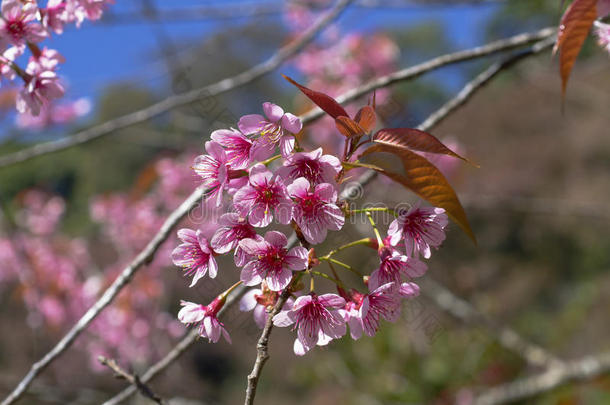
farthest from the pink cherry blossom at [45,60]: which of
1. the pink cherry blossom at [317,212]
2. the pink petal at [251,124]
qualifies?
the pink cherry blossom at [317,212]

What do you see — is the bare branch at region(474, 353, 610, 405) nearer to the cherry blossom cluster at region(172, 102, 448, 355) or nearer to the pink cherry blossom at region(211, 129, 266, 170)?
the cherry blossom cluster at region(172, 102, 448, 355)

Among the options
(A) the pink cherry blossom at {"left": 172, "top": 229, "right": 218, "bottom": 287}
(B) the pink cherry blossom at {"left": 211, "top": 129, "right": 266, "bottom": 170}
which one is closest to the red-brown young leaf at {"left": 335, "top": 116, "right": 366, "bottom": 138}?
(B) the pink cherry blossom at {"left": 211, "top": 129, "right": 266, "bottom": 170}

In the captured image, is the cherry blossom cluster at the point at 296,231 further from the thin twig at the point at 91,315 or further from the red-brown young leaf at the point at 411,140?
the thin twig at the point at 91,315

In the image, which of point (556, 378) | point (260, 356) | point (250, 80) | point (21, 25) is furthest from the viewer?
point (556, 378)

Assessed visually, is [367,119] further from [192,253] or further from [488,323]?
[488,323]

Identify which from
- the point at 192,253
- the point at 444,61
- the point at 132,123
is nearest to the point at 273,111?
the point at 192,253
